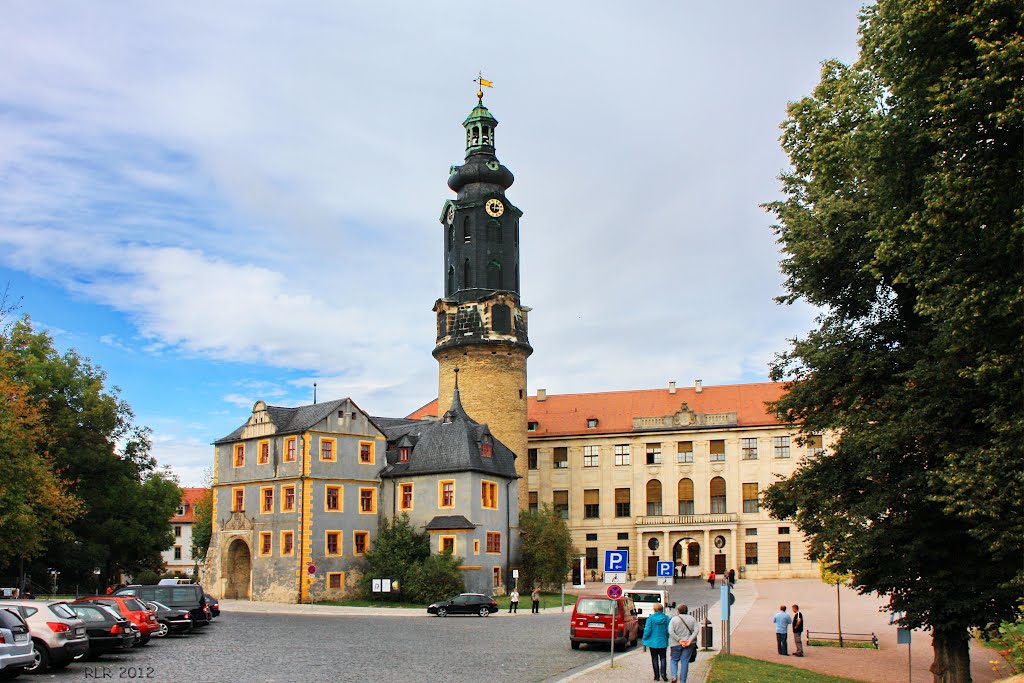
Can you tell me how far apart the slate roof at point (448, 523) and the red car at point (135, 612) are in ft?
83.4

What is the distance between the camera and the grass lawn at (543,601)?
50219mm

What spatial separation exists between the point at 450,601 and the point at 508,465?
16557 millimetres

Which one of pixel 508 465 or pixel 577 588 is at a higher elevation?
pixel 508 465

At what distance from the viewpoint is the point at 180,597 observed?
109 feet

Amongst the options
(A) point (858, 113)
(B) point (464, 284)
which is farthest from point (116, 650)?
(B) point (464, 284)

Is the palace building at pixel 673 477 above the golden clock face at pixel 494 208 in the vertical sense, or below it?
below

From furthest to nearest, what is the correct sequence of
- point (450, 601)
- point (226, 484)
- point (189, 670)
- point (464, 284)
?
1. point (464, 284)
2. point (226, 484)
3. point (450, 601)
4. point (189, 670)

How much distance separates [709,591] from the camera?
60.2 meters

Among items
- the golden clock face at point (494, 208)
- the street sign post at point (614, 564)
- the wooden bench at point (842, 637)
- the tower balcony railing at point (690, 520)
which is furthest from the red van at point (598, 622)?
the tower balcony railing at point (690, 520)

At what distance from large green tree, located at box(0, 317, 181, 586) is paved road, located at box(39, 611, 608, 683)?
24461mm

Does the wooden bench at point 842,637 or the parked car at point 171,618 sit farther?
the wooden bench at point 842,637

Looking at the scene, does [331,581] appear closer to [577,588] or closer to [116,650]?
[577,588]

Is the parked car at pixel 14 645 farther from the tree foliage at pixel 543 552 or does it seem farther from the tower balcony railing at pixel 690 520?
the tower balcony railing at pixel 690 520

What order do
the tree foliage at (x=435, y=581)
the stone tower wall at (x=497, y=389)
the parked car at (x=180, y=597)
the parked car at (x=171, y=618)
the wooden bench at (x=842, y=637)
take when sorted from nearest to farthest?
1. the parked car at (x=171, y=618)
2. the parked car at (x=180, y=597)
3. the wooden bench at (x=842, y=637)
4. the tree foliage at (x=435, y=581)
5. the stone tower wall at (x=497, y=389)
